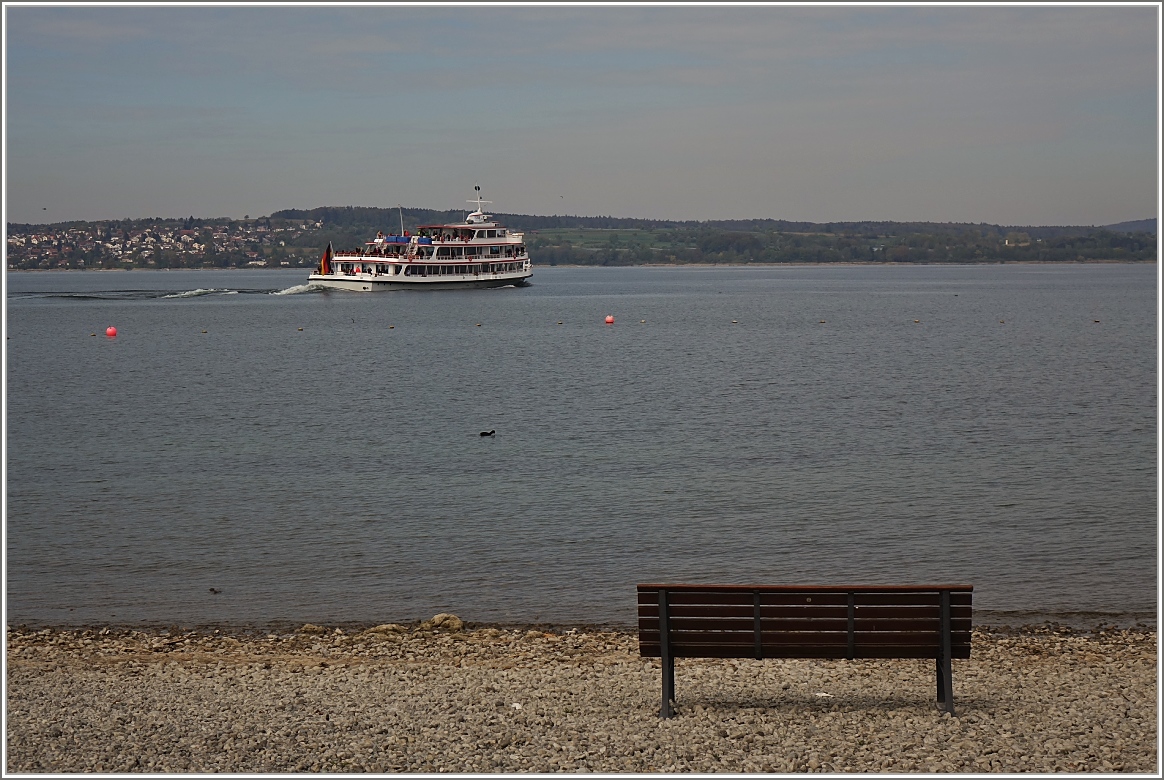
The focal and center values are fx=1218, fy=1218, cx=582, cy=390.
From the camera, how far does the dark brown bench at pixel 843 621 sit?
7.45m

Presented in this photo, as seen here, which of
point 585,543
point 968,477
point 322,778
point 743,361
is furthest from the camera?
point 743,361

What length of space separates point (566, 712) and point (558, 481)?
13.3m

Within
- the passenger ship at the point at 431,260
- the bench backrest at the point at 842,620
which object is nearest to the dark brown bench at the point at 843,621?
the bench backrest at the point at 842,620

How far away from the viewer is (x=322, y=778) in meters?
6.40

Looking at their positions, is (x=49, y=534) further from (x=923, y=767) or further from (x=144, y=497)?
(x=923, y=767)

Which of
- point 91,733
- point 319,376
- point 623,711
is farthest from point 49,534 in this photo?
point 319,376

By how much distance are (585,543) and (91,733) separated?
9163 mm

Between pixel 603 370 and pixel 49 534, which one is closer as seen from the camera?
pixel 49 534

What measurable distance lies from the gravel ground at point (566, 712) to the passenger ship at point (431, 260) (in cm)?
9193

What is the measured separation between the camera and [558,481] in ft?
68.9

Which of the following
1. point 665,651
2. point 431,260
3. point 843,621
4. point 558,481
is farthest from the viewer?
point 431,260

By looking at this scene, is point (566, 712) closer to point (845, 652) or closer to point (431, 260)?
point (845, 652)

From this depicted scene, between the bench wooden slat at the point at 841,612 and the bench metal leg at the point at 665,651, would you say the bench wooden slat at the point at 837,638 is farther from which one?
the bench metal leg at the point at 665,651

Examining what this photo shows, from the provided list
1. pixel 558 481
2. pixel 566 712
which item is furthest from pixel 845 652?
pixel 558 481
